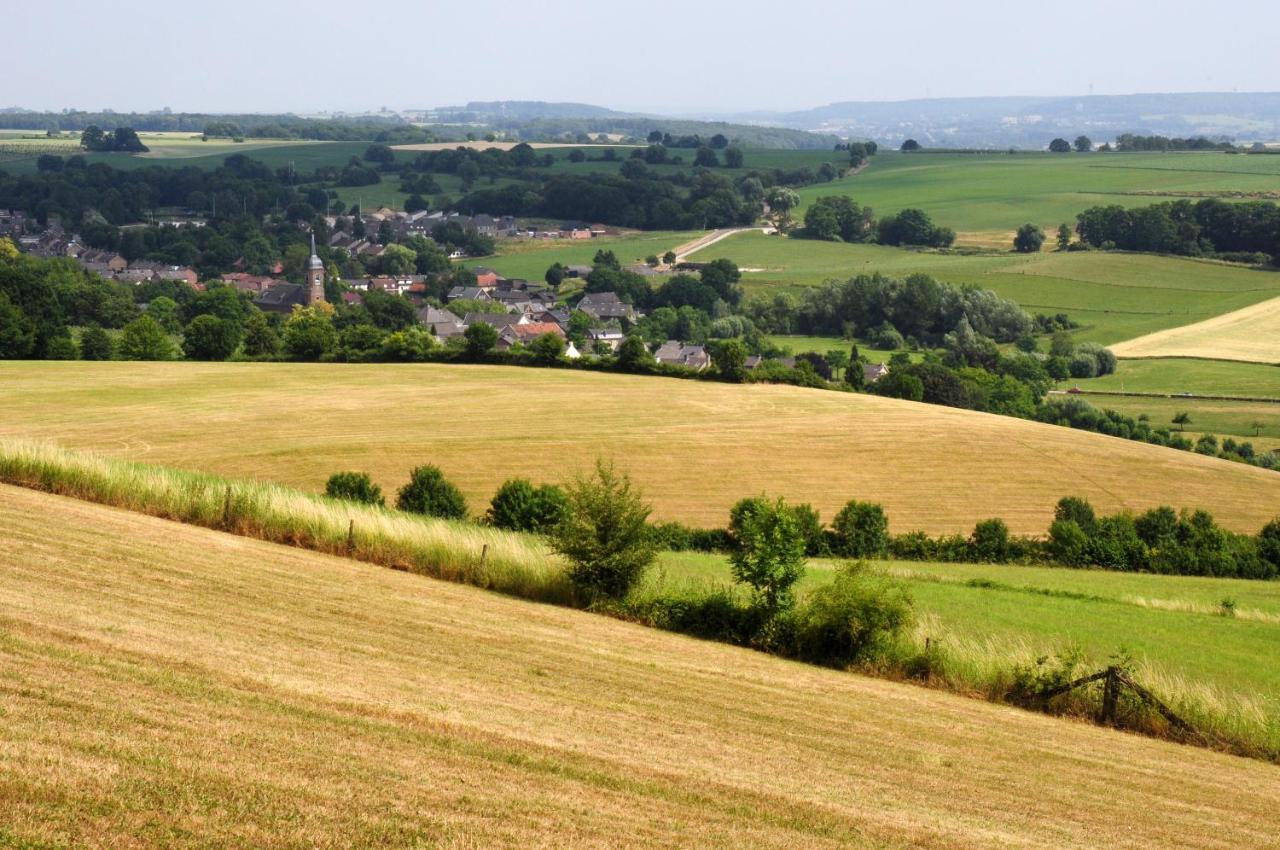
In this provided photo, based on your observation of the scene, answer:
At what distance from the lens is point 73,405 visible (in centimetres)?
4919

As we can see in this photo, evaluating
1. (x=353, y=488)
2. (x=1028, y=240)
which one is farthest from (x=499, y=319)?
(x=353, y=488)

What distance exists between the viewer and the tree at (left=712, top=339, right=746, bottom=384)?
62438 mm

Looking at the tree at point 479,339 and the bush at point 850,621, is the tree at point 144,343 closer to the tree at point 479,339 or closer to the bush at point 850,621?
the tree at point 479,339

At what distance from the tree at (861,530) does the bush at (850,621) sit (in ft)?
60.1

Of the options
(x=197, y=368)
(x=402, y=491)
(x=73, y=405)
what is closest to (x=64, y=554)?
(x=402, y=491)

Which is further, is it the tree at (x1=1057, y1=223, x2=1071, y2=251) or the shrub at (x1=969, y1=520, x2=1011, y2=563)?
the tree at (x1=1057, y1=223, x2=1071, y2=251)

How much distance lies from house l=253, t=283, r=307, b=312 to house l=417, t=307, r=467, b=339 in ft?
45.7

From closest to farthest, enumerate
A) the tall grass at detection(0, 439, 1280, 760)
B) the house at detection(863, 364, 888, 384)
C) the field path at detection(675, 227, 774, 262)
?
1. the tall grass at detection(0, 439, 1280, 760)
2. the house at detection(863, 364, 888, 384)
3. the field path at detection(675, 227, 774, 262)

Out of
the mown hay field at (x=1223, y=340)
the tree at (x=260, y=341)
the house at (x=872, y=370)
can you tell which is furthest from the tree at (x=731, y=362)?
the mown hay field at (x=1223, y=340)

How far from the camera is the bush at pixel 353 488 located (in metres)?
36.7

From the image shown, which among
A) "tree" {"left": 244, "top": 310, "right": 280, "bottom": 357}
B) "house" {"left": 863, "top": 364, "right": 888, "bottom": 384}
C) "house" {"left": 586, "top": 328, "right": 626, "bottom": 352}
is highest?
"tree" {"left": 244, "top": 310, "right": 280, "bottom": 357}

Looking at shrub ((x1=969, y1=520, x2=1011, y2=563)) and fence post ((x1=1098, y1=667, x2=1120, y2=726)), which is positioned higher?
fence post ((x1=1098, y1=667, x2=1120, y2=726))

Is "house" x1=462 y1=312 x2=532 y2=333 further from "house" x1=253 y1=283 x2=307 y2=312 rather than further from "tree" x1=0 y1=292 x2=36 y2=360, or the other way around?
"tree" x1=0 y1=292 x2=36 y2=360

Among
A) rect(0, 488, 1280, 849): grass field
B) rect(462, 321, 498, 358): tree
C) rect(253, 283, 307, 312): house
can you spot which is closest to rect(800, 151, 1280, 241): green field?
rect(253, 283, 307, 312): house
